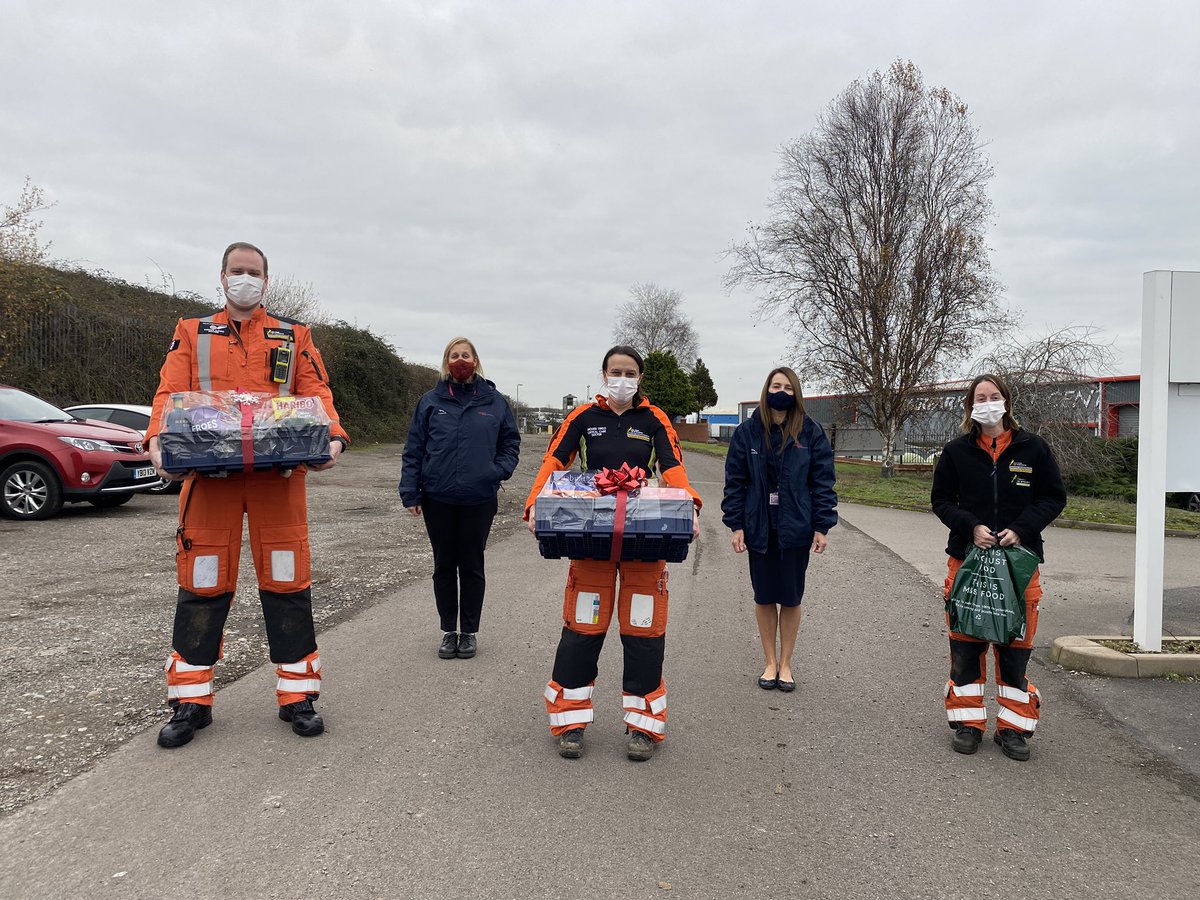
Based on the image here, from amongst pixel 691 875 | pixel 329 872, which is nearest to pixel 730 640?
pixel 691 875

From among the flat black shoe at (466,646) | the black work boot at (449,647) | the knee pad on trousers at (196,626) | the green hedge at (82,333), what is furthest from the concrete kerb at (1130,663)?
the green hedge at (82,333)

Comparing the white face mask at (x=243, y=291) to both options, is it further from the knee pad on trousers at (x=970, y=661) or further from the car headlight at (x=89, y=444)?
the car headlight at (x=89, y=444)

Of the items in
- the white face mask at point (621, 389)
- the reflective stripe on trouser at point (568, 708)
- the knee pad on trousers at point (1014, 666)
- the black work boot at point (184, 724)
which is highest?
the white face mask at point (621, 389)

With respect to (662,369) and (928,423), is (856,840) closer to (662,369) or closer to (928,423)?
(928,423)

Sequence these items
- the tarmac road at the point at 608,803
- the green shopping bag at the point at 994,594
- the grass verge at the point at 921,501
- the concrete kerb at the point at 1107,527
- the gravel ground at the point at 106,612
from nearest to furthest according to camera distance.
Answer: the tarmac road at the point at 608,803 → the gravel ground at the point at 106,612 → the green shopping bag at the point at 994,594 → the concrete kerb at the point at 1107,527 → the grass verge at the point at 921,501

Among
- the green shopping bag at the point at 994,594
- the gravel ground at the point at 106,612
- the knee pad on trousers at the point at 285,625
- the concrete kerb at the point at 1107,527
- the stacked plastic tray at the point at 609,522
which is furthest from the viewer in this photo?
the concrete kerb at the point at 1107,527

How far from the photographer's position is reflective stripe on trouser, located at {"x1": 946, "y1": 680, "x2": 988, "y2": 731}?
394 centimetres

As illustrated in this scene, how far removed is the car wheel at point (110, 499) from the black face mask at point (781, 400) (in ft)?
31.0

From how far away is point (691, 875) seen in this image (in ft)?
9.00

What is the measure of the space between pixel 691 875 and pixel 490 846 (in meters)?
0.70

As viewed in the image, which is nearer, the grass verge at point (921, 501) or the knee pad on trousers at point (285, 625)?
the knee pad on trousers at point (285, 625)

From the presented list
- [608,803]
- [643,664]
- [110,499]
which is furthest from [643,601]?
[110,499]

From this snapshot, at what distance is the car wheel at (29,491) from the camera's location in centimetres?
1020

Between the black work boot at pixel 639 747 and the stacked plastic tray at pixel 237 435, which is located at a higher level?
the stacked plastic tray at pixel 237 435
